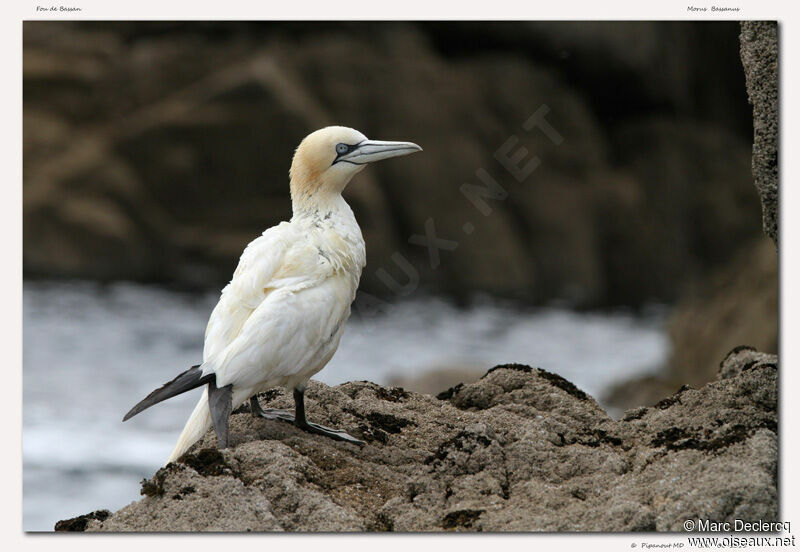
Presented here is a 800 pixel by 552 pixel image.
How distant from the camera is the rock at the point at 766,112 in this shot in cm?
514

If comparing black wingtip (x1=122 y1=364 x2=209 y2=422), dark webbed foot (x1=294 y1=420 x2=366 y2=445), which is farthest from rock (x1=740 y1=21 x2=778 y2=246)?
black wingtip (x1=122 y1=364 x2=209 y2=422)

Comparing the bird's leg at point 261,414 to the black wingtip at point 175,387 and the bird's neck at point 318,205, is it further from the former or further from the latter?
the bird's neck at point 318,205

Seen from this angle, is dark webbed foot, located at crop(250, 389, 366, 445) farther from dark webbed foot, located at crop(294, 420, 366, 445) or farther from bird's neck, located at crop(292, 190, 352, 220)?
bird's neck, located at crop(292, 190, 352, 220)

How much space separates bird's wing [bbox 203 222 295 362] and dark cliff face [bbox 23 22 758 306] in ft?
9.13

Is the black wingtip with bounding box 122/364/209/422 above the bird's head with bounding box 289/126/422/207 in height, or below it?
below

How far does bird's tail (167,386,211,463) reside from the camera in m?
4.88

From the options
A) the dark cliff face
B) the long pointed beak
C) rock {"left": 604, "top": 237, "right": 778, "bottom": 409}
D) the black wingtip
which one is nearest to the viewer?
the black wingtip

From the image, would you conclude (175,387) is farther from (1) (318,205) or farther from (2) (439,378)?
(2) (439,378)

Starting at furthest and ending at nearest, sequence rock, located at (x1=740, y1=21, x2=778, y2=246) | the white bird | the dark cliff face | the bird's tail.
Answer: the dark cliff face → rock, located at (x1=740, y1=21, x2=778, y2=246) → the bird's tail → the white bird

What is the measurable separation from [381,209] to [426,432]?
370 cm

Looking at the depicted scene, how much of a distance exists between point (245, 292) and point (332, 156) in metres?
0.85
